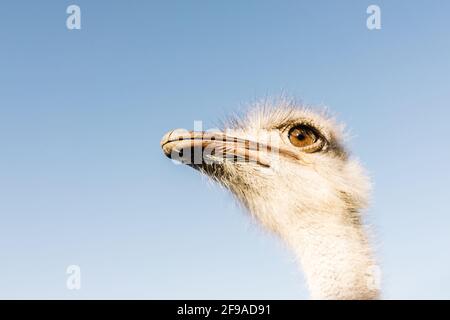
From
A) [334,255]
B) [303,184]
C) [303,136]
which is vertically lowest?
[334,255]

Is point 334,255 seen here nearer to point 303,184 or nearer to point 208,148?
point 303,184

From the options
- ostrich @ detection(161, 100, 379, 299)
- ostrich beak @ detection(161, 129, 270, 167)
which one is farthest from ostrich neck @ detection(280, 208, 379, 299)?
ostrich beak @ detection(161, 129, 270, 167)

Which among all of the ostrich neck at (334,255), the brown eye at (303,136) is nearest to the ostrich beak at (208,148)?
the brown eye at (303,136)

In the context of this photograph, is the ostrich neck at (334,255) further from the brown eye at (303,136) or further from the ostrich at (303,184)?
the brown eye at (303,136)

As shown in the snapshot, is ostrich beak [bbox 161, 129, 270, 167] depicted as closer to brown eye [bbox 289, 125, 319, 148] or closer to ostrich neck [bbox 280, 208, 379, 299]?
brown eye [bbox 289, 125, 319, 148]

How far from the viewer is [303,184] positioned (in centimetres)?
570

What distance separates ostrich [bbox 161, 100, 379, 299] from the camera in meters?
5.30

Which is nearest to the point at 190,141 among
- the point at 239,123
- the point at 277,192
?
the point at 277,192

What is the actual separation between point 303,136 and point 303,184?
456 millimetres

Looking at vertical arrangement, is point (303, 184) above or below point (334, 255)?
above

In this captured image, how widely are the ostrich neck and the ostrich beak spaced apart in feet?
1.87

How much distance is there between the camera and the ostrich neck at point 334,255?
523cm

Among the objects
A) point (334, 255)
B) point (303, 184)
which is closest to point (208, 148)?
point (303, 184)
